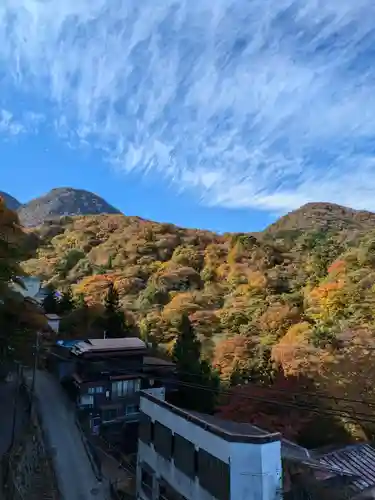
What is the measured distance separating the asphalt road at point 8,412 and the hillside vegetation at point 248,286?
6.40m

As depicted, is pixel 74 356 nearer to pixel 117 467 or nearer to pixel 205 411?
pixel 117 467

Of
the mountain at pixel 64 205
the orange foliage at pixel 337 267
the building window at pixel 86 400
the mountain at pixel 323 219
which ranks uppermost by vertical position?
the mountain at pixel 64 205

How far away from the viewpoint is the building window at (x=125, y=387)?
55.4ft

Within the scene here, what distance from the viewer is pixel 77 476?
13.6 m

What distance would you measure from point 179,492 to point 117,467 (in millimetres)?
4335

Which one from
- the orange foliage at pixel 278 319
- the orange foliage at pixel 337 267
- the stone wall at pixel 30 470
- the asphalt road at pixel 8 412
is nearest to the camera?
the stone wall at pixel 30 470

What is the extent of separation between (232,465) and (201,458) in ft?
5.07

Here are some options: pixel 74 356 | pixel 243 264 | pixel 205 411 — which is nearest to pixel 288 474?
pixel 205 411

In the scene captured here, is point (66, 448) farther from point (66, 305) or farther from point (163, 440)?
point (66, 305)

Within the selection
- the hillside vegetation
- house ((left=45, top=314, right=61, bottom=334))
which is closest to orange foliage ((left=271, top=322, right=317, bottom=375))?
the hillside vegetation

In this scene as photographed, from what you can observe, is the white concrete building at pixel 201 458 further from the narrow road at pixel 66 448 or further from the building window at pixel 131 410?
the building window at pixel 131 410

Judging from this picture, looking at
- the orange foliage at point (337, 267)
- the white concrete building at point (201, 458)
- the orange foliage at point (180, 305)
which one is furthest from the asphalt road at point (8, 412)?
the orange foliage at point (337, 267)

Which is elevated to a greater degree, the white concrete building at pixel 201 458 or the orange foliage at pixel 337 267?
the orange foliage at pixel 337 267

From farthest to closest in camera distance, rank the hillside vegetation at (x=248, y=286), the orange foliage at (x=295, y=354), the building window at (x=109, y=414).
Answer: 1. the hillside vegetation at (x=248, y=286)
2. the orange foliage at (x=295, y=354)
3. the building window at (x=109, y=414)
